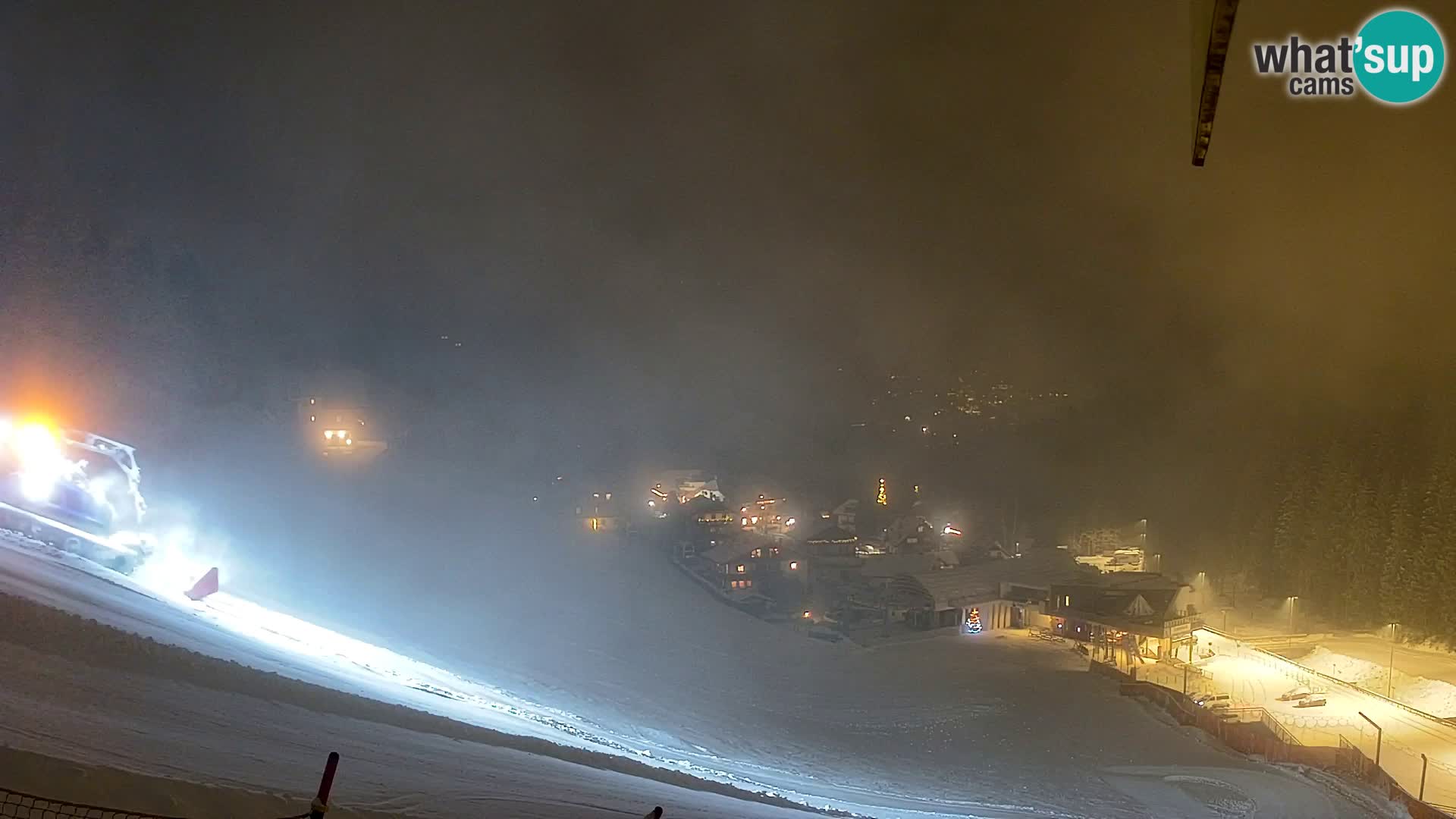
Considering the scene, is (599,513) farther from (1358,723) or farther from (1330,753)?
(1330,753)

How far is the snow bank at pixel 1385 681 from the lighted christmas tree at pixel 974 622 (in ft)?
34.5

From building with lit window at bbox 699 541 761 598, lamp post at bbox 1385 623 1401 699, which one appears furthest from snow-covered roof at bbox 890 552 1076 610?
lamp post at bbox 1385 623 1401 699

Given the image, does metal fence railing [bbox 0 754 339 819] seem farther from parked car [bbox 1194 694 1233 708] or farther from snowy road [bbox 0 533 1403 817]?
parked car [bbox 1194 694 1233 708]

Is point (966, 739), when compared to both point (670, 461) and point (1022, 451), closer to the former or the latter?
point (670, 461)

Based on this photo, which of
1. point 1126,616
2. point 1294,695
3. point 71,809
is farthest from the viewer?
point 1126,616

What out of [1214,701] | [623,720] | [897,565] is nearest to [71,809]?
[623,720]

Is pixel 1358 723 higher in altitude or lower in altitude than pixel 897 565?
lower

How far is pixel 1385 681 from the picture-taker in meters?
26.3

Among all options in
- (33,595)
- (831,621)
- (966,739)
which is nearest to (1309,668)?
(831,621)

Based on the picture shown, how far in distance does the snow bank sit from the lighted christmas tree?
414 inches

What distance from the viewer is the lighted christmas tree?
32.1 metres

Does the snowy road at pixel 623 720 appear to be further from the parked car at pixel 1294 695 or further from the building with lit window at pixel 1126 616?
the parked car at pixel 1294 695

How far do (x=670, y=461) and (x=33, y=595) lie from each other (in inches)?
2291

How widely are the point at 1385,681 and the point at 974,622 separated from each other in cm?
1249
